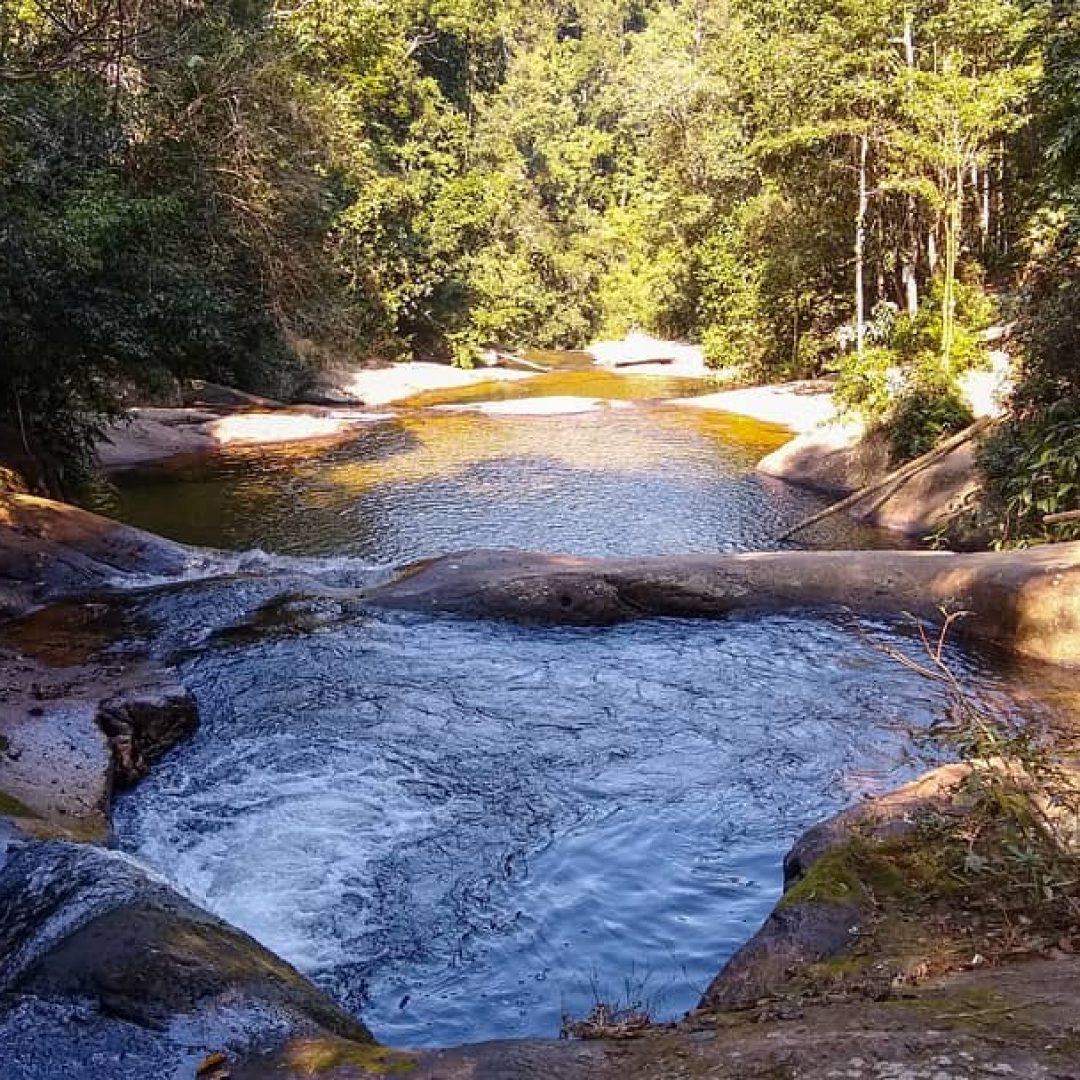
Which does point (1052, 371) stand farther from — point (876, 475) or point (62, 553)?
point (62, 553)

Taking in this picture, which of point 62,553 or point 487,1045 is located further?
point 62,553

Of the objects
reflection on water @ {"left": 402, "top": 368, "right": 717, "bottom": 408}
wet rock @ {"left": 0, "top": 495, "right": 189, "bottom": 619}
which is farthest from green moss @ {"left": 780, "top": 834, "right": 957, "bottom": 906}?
reflection on water @ {"left": 402, "top": 368, "right": 717, "bottom": 408}

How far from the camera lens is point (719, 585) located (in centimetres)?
1160

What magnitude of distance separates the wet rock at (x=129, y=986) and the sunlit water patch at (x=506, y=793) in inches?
43.2

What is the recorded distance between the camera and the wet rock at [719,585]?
1080 centimetres

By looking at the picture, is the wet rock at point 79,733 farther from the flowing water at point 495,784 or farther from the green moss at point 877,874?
the green moss at point 877,874

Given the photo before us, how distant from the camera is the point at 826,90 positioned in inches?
899

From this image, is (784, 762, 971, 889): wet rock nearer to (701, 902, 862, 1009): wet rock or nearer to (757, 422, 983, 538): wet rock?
(701, 902, 862, 1009): wet rock

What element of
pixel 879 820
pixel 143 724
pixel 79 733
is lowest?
pixel 143 724

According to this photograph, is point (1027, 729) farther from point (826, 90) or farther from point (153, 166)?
point (826, 90)

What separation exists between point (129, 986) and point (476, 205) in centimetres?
3984

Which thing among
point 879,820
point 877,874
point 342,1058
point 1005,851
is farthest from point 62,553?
point 1005,851

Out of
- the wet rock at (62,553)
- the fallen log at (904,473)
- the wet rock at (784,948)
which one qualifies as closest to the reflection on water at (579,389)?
Answer: the fallen log at (904,473)

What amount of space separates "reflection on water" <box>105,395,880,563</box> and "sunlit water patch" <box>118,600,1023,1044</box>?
15.6 ft
